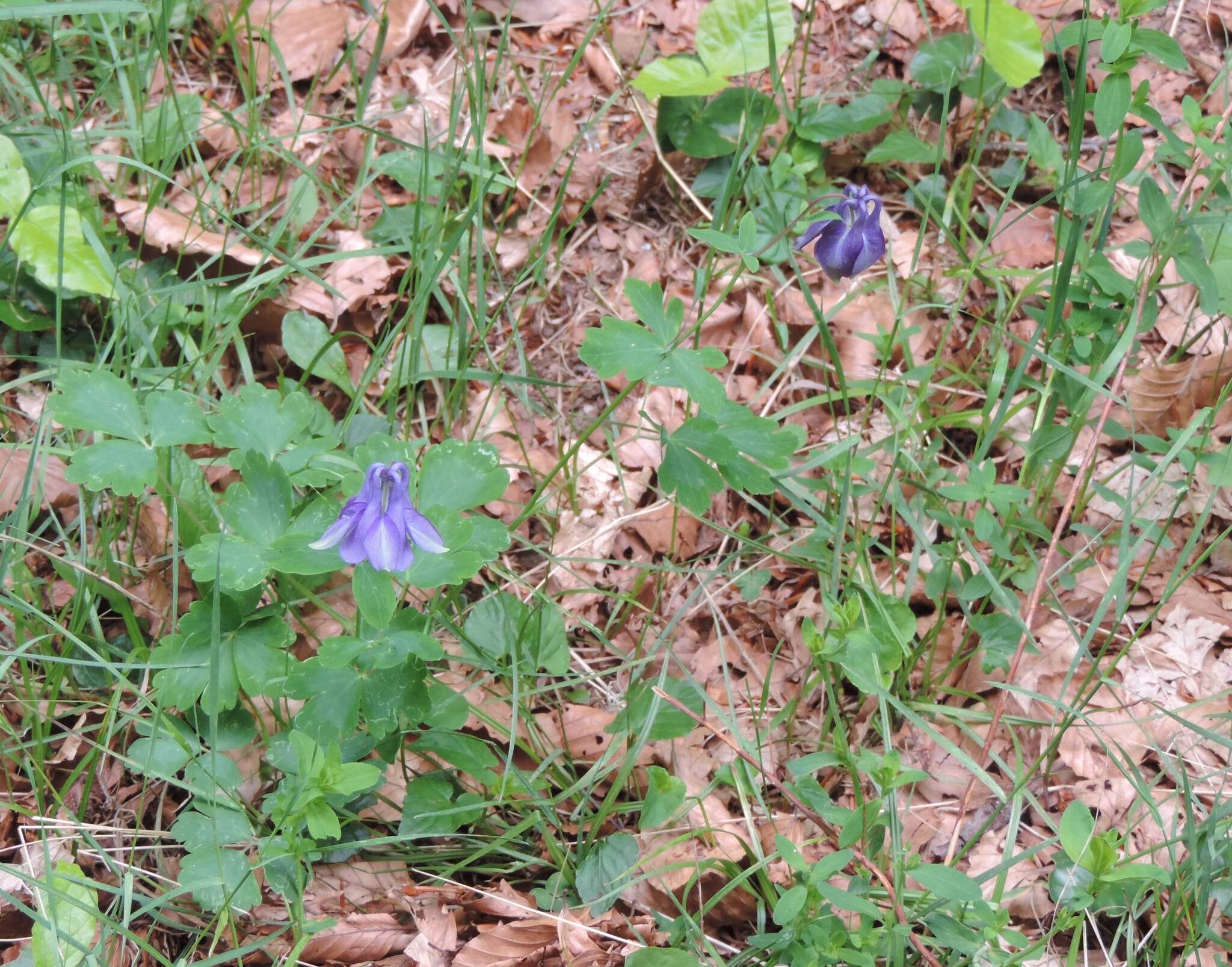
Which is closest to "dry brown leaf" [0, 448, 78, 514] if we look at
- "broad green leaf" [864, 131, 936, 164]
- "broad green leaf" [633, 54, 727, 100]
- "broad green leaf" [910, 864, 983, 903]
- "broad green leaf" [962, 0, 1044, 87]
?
"broad green leaf" [633, 54, 727, 100]

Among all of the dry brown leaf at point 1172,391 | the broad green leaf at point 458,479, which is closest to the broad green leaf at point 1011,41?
the dry brown leaf at point 1172,391

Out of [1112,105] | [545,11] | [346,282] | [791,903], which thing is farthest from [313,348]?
[1112,105]

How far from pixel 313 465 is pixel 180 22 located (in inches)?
78.8

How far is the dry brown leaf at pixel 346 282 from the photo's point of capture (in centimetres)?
284

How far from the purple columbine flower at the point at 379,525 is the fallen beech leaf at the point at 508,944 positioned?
722 mm

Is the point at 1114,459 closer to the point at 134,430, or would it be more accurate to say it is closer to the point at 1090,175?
the point at 1090,175

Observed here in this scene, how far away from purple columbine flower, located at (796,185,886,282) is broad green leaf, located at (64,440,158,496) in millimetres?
1350

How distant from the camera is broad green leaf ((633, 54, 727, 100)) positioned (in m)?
2.93

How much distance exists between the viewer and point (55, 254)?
7.93 feet

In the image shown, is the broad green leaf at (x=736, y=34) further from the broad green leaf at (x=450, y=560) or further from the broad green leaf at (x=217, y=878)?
the broad green leaf at (x=217, y=878)

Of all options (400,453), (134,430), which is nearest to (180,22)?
(134,430)

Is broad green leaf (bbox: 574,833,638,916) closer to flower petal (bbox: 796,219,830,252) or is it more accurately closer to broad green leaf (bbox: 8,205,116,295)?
flower petal (bbox: 796,219,830,252)

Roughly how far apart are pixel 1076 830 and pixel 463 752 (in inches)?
43.5

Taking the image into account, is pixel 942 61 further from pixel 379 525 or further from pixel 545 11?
pixel 379 525
